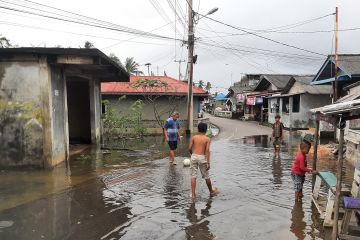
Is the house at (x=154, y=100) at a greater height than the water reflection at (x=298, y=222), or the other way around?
the house at (x=154, y=100)

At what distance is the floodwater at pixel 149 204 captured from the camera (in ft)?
21.0

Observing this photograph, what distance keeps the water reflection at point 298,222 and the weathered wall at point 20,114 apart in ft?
23.8

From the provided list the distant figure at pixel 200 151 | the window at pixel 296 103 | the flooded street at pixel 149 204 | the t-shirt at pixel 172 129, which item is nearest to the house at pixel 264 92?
the window at pixel 296 103

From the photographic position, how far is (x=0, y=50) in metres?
10.9

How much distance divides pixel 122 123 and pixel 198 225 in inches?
543

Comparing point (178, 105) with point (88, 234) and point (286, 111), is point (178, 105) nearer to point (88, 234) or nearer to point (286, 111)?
point (286, 111)

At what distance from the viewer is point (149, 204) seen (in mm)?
8047

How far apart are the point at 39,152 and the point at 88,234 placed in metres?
5.92

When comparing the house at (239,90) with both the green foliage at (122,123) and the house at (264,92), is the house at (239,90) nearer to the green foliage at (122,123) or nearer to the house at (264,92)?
the house at (264,92)

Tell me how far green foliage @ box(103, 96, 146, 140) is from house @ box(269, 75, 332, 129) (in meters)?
12.6

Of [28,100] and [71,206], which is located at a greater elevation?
[28,100]

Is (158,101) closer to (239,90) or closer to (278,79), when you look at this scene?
(278,79)

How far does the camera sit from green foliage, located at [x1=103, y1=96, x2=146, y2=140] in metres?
19.6

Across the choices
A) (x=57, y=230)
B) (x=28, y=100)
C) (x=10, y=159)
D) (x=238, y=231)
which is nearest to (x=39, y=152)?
(x=10, y=159)
